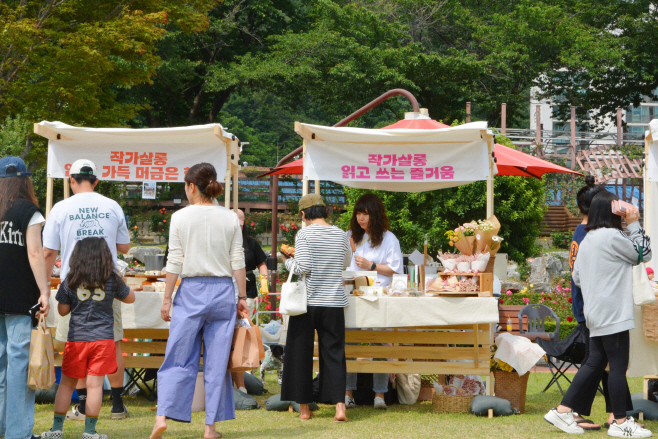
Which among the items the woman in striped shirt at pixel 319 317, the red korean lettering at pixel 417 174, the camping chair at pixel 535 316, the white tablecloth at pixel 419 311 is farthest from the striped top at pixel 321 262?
the camping chair at pixel 535 316

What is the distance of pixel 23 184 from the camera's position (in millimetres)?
4379

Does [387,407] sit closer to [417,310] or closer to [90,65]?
[417,310]

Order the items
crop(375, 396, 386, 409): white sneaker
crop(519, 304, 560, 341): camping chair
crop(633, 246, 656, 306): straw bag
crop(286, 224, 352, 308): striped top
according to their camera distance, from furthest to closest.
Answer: crop(519, 304, 560, 341): camping chair → crop(375, 396, 386, 409): white sneaker → crop(286, 224, 352, 308): striped top → crop(633, 246, 656, 306): straw bag

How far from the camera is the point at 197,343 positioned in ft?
15.1

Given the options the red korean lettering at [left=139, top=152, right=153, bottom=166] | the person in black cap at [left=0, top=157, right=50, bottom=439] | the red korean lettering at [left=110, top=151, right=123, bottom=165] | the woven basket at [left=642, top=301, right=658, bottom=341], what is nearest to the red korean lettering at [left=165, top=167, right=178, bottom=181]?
the red korean lettering at [left=139, top=152, right=153, bottom=166]

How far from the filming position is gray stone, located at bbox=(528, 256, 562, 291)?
15383 mm

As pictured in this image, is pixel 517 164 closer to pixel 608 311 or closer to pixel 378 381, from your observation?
pixel 378 381

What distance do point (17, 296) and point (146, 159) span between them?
268cm

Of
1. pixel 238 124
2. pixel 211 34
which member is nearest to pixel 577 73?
pixel 211 34

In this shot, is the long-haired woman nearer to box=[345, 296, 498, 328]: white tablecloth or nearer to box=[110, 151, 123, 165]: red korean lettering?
box=[345, 296, 498, 328]: white tablecloth

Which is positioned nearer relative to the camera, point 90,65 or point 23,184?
point 23,184

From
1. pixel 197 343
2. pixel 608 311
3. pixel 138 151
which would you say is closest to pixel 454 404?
pixel 608 311

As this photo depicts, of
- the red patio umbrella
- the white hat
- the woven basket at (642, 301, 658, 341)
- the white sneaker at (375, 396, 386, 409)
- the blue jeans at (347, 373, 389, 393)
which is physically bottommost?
the white sneaker at (375, 396, 386, 409)

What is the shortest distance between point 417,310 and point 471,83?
2037cm
